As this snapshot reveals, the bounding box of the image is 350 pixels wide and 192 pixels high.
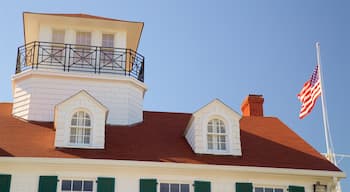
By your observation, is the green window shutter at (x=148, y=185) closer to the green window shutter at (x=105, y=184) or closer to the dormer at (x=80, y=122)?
the green window shutter at (x=105, y=184)

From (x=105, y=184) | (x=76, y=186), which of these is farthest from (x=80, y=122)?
(x=105, y=184)

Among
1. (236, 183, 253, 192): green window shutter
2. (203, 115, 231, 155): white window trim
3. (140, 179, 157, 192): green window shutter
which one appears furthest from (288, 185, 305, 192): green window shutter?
(140, 179, 157, 192): green window shutter

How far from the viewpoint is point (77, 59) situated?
23312mm

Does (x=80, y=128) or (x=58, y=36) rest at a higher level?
(x=58, y=36)

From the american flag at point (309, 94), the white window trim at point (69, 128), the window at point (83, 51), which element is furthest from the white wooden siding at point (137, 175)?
the window at point (83, 51)

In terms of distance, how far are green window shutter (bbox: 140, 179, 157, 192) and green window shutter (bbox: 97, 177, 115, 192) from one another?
95 centimetres

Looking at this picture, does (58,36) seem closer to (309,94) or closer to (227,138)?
(227,138)

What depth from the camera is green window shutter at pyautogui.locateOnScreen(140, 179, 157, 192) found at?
1819cm

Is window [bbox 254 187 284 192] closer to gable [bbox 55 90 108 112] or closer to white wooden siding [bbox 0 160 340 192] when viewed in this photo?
white wooden siding [bbox 0 160 340 192]

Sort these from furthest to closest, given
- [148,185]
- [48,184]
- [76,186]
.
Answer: [148,185] → [76,186] → [48,184]

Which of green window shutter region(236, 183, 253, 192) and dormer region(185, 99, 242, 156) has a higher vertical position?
dormer region(185, 99, 242, 156)

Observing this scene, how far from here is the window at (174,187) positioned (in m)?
18.5

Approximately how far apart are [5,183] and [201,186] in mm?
6308

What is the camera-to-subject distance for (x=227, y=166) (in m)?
18.7
